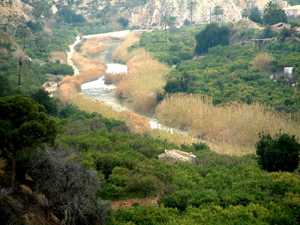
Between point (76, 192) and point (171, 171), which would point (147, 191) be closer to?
point (171, 171)

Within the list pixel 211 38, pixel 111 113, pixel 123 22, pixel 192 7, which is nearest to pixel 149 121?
pixel 111 113

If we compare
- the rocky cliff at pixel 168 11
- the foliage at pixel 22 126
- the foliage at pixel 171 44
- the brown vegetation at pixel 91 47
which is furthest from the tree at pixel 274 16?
the foliage at pixel 22 126

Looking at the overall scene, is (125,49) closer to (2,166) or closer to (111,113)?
(111,113)

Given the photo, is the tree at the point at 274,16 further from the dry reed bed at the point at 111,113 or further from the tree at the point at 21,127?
the tree at the point at 21,127

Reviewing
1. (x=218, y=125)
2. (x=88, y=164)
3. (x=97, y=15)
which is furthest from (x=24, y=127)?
(x=97, y=15)

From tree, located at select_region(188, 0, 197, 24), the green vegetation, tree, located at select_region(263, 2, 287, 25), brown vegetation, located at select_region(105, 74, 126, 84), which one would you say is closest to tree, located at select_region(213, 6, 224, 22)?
tree, located at select_region(188, 0, 197, 24)

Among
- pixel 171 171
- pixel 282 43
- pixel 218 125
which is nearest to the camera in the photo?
pixel 171 171

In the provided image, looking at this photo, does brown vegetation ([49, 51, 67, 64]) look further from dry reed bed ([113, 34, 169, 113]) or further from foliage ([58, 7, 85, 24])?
foliage ([58, 7, 85, 24])
